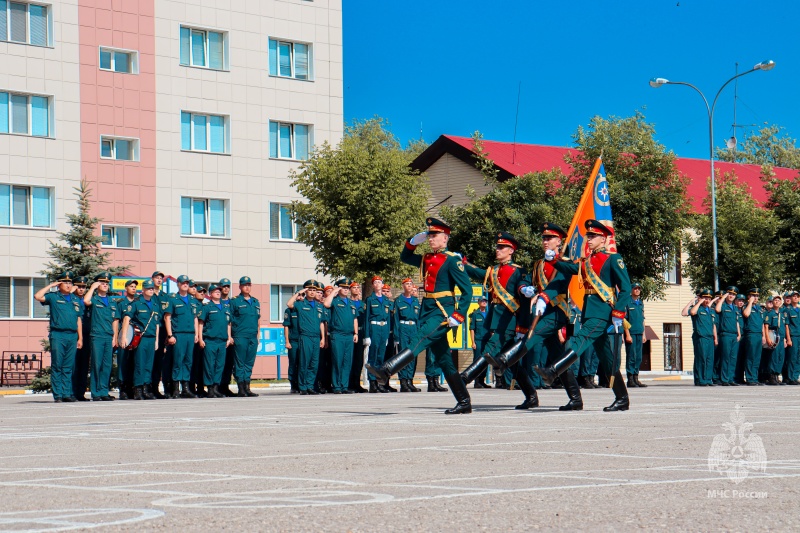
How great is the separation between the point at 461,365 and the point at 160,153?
13819 millimetres

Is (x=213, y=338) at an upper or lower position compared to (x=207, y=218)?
lower

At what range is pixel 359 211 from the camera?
39281 mm

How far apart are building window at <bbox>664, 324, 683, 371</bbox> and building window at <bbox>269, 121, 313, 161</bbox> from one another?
18.3 metres

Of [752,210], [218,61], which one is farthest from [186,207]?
[752,210]

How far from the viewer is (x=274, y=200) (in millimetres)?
45906

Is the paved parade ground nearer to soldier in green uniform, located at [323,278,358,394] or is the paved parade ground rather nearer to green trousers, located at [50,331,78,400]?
green trousers, located at [50,331,78,400]

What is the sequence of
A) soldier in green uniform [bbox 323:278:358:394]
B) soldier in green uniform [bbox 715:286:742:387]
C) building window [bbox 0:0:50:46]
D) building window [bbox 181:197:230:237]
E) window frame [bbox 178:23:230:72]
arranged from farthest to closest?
building window [bbox 181:197:230:237]
window frame [bbox 178:23:230:72]
building window [bbox 0:0:50:46]
soldier in green uniform [bbox 715:286:742:387]
soldier in green uniform [bbox 323:278:358:394]

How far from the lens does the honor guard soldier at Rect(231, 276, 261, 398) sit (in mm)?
23484

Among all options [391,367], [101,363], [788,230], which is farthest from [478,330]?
[788,230]

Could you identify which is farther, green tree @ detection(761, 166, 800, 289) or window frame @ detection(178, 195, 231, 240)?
green tree @ detection(761, 166, 800, 289)


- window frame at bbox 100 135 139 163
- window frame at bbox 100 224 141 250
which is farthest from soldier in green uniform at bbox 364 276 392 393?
window frame at bbox 100 135 139 163

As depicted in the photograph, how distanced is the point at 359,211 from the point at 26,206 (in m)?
10.2

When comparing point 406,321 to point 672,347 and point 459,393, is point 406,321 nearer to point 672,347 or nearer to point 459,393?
point 459,393

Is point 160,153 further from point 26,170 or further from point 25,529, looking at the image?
point 25,529
